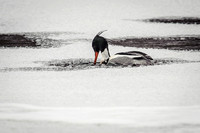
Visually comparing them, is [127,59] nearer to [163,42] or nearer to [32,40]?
[163,42]

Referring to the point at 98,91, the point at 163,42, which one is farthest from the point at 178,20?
the point at 98,91

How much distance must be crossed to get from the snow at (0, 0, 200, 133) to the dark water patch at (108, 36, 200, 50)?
11.0 inches

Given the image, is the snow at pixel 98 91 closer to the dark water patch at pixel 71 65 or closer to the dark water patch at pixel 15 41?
the dark water patch at pixel 71 65

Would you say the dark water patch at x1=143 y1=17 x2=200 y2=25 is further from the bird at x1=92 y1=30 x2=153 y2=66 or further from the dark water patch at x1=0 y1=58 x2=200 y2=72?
the bird at x1=92 y1=30 x2=153 y2=66

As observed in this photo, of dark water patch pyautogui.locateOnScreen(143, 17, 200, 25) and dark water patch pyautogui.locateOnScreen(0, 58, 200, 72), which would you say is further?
dark water patch pyautogui.locateOnScreen(143, 17, 200, 25)

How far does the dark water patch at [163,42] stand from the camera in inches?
264

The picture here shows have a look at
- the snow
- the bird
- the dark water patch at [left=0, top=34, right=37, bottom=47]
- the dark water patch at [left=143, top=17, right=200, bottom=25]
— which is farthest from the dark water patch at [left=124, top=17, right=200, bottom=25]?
the bird

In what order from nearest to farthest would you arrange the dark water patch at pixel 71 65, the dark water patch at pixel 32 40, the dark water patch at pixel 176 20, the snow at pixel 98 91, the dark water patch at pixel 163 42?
the snow at pixel 98 91 → the dark water patch at pixel 71 65 → the dark water patch at pixel 163 42 → the dark water patch at pixel 32 40 → the dark water patch at pixel 176 20

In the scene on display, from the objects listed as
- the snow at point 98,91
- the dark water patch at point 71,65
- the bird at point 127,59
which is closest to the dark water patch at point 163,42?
the snow at point 98,91

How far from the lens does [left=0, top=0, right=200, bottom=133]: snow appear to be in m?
3.21

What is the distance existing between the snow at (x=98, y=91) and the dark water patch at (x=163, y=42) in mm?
279

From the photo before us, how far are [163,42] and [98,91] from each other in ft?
10.6

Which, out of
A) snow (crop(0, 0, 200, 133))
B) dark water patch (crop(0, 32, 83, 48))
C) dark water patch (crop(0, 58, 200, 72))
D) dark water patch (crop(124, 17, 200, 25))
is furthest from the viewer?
dark water patch (crop(124, 17, 200, 25))

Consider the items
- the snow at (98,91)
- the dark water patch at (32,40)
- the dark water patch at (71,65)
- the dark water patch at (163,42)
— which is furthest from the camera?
the dark water patch at (32,40)
